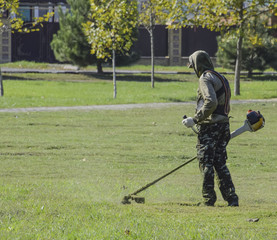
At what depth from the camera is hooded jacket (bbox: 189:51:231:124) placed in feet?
24.0

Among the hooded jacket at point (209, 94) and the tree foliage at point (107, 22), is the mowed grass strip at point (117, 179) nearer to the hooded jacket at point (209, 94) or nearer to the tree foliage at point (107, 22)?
the hooded jacket at point (209, 94)

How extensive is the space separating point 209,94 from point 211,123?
35 centimetres

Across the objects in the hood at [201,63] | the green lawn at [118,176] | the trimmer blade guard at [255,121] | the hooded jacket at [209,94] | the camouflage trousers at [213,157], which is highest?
the hood at [201,63]

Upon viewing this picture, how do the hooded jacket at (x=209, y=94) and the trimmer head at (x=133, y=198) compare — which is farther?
the trimmer head at (x=133, y=198)

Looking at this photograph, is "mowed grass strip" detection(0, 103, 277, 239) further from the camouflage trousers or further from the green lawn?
the camouflage trousers

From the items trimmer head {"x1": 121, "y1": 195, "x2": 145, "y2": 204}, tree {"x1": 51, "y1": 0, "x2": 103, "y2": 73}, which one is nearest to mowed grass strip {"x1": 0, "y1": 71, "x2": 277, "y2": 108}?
tree {"x1": 51, "y1": 0, "x2": 103, "y2": 73}

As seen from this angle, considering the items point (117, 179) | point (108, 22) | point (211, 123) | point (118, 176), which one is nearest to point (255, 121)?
point (211, 123)

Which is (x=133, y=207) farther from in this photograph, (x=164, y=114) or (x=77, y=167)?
(x=164, y=114)

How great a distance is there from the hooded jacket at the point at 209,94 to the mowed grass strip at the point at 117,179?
98cm

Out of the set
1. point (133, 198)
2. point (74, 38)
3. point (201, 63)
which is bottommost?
point (133, 198)

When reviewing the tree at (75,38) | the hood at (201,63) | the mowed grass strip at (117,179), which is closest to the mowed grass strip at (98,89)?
the tree at (75,38)

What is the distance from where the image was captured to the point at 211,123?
7492 mm

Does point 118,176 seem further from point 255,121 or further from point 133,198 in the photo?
point 255,121

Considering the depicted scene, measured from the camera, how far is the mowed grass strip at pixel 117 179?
5.89 metres
